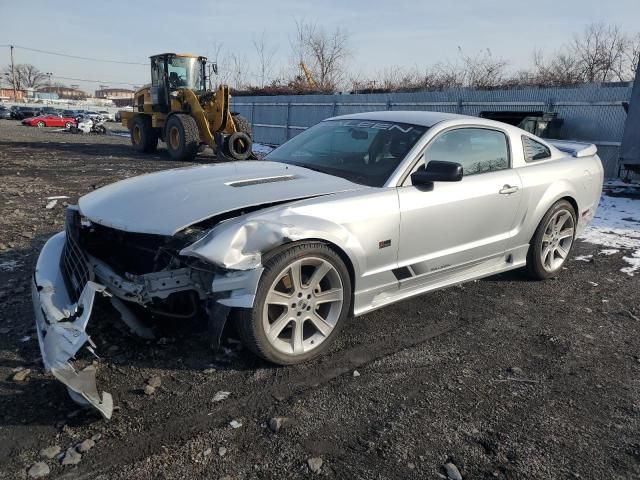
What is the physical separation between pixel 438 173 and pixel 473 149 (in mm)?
883

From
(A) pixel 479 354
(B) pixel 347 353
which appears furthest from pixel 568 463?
(B) pixel 347 353

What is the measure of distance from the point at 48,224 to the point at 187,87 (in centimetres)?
1102

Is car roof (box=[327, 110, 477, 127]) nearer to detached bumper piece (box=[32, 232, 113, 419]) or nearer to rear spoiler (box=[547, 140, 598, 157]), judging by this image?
rear spoiler (box=[547, 140, 598, 157])

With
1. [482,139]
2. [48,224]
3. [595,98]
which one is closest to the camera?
[482,139]

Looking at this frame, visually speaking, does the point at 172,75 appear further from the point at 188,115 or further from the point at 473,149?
the point at 473,149

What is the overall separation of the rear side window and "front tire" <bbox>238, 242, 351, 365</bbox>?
95.2 inches

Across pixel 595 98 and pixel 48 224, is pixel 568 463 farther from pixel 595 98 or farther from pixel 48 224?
pixel 595 98

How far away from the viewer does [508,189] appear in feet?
13.7

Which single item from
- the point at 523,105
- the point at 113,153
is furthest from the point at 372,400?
the point at 113,153

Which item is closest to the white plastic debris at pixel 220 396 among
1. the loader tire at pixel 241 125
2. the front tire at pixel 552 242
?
the front tire at pixel 552 242

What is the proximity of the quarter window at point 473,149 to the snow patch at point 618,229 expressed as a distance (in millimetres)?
2153

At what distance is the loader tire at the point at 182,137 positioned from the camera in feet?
48.7

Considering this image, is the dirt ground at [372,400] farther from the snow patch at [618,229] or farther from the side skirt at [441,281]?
the snow patch at [618,229]

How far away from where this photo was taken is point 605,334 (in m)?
3.79
